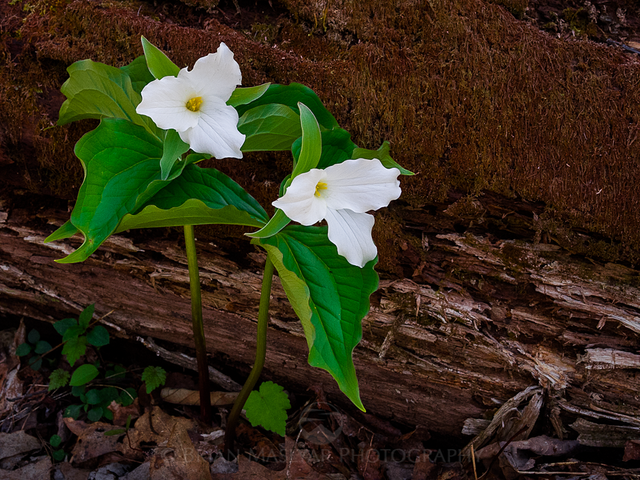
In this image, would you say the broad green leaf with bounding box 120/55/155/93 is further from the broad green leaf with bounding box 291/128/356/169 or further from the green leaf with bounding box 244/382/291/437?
the green leaf with bounding box 244/382/291/437

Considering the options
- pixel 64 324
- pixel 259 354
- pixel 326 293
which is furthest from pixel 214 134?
pixel 64 324

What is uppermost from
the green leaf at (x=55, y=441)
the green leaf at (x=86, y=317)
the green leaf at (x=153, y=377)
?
the green leaf at (x=86, y=317)

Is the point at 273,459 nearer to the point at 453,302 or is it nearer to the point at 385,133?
the point at 453,302

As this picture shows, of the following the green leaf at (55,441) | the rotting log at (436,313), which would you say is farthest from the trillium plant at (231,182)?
the green leaf at (55,441)

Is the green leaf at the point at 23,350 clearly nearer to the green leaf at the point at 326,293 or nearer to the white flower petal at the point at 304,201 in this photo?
the green leaf at the point at 326,293

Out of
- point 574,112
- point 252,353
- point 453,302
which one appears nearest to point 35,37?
point 252,353

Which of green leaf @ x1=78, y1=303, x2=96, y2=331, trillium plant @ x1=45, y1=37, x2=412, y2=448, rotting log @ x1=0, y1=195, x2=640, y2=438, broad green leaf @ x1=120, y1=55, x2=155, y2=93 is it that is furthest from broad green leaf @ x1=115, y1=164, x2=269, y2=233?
green leaf @ x1=78, y1=303, x2=96, y2=331
